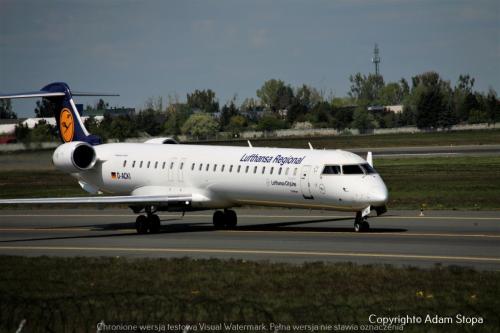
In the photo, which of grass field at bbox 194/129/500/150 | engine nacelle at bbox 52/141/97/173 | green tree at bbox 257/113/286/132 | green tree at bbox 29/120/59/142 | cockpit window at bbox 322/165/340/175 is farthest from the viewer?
green tree at bbox 257/113/286/132

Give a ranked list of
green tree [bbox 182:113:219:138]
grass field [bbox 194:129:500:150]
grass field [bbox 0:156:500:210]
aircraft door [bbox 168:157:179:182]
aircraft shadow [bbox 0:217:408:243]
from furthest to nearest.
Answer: green tree [bbox 182:113:219:138], grass field [bbox 194:129:500:150], grass field [bbox 0:156:500:210], aircraft door [bbox 168:157:179:182], aircraft shadow [bbox 0:217:408:243]

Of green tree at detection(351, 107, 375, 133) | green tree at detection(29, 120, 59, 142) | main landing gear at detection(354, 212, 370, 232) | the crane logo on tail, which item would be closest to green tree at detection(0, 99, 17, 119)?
green tree at detection(351, 107, 375, 133)

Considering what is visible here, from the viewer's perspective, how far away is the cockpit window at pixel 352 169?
99.2 feet

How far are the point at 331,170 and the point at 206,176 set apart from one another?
5.02m

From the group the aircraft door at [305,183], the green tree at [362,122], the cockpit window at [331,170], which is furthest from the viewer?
the green tree at [362,122]

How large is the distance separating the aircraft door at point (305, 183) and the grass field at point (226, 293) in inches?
293

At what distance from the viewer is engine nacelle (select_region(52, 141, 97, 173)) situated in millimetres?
36500

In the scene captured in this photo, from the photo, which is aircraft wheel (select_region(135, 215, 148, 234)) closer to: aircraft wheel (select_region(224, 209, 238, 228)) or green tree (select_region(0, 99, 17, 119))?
aircraft wheel (select_region(224, 209, 238, 228))

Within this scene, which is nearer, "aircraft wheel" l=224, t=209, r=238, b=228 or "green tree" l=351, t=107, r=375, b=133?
"aircraft wheel" l=224, t=209, r=238, b=228

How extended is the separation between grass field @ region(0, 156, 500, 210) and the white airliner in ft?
26.9

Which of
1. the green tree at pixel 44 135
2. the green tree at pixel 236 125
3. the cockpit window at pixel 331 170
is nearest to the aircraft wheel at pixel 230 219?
the cockpit window at pixel 331 170

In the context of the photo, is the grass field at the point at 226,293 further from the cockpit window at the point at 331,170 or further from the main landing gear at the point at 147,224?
the main landing gear at the point at 147,224

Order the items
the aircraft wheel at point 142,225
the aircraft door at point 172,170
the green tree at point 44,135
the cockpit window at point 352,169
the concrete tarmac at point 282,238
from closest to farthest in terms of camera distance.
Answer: the concrete tarmac at point 282,238
the cockpit window at point 352,169
the aircraft wheel at point 142,225
the aircraft door at point 172,170
the green tree at point 44,135

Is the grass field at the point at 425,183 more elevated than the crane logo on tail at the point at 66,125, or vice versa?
the crane logo on tail at the point at 66,125
